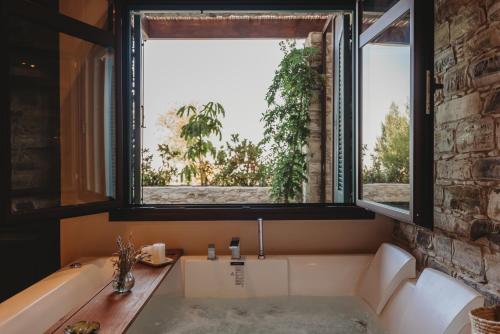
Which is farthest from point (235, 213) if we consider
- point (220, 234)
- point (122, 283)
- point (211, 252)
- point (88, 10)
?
point (88, 10)

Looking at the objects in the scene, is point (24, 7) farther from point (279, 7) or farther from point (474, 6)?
point (474, 6)

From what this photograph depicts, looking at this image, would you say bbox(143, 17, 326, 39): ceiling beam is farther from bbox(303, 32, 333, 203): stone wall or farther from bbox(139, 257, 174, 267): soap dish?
bbox(139, 257, 174, 267): soap dish

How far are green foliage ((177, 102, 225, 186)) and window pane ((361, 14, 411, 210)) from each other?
1.61 m

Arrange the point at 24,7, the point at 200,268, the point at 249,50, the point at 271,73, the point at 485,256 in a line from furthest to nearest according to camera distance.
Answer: the point at 249,50 → the point at 271,73 → the point at 200,268 → the point at 24,7 → the point at 485,256

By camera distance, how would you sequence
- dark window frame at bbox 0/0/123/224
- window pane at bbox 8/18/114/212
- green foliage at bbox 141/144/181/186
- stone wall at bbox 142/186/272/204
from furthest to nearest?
stone wall at bbox 142/186/272/204
green foliage at bbox 141/144/181/186
window pane at bbox 8/18/114/212
dark window frame at bbox 0/0/123/224

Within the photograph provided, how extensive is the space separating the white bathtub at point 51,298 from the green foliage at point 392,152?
5.33 feet

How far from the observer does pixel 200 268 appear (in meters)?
2.33

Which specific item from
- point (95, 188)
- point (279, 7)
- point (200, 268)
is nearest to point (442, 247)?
point (200, 268)

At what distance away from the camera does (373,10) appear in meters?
2.21

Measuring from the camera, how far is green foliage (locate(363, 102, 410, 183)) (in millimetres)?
1818

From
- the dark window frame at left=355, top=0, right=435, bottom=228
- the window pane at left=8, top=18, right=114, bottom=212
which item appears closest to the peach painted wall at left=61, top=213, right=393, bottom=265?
the window pane at left=8, top=18, right=114, bottom=212

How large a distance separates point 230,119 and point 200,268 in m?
1.72

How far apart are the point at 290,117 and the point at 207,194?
1.16 metres

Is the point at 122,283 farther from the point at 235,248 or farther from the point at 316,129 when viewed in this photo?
the point at 316,129
